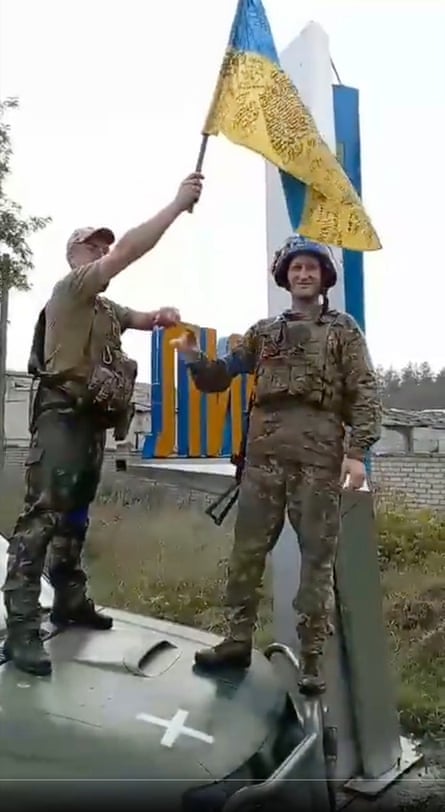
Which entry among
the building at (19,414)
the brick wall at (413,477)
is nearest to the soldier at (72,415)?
the brick wall at (413,477)

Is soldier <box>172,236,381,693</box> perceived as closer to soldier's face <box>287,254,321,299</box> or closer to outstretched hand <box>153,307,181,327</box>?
soldier's face <box>287,254,321,299</box>

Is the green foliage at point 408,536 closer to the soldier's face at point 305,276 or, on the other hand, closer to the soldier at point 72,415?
the soldier's face at point 305,276

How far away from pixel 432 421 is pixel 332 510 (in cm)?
1349

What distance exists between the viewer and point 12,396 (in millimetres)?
15789

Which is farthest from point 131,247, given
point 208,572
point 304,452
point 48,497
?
point 208,572

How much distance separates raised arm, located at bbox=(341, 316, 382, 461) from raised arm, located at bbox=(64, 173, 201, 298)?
744mm

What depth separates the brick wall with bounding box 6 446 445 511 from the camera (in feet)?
40.7

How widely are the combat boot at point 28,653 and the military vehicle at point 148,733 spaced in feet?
0.09

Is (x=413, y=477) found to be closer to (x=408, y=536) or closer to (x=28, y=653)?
(x=408, y=536)

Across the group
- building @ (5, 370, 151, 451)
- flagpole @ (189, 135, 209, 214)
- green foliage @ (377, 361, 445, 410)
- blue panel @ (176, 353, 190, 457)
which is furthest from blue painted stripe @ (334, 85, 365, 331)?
green foliage @ (377, 361, 445, 410)

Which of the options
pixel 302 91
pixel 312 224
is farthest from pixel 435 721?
pixel 302 91

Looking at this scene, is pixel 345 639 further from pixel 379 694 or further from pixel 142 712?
pixel 142 712

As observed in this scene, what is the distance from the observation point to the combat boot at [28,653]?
247 centimetres

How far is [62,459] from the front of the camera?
2752 mm
